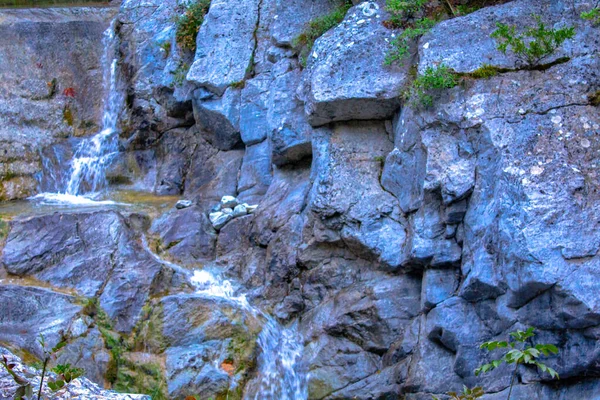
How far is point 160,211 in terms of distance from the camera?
9477mm

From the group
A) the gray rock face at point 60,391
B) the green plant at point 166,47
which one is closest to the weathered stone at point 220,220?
the green plant at point 166,47

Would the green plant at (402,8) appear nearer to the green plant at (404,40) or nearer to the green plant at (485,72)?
the green plant at (404,40)

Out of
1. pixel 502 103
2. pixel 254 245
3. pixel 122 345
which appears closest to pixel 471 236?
pixel 502 103

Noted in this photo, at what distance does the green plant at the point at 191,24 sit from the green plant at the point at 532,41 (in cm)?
563

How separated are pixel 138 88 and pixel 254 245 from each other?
14.3 ft

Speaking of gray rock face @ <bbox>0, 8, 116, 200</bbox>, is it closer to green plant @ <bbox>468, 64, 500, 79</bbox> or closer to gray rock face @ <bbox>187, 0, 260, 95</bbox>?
gray rock face @ <bbox>187, 0, 260, 95</bbox>

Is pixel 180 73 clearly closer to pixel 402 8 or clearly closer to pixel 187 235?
pixel 187 235

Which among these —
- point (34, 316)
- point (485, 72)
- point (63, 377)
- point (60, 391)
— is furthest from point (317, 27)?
point (63, 377)

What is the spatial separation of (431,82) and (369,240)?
1.72 meters

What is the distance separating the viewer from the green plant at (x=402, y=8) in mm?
8016

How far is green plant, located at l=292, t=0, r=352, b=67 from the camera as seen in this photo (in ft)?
29.5

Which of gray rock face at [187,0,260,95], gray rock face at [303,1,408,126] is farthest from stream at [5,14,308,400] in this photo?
gray rock face at [303,1,408,126]

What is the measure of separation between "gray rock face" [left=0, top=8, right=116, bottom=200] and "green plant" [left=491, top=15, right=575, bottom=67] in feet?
23.9

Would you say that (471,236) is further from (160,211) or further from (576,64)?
(160,211)
